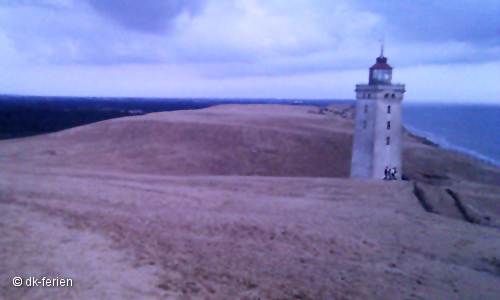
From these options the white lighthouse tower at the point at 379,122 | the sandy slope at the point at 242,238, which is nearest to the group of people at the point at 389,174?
the white lighthouse tower at the point at 379,122

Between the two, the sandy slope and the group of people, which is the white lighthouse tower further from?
the sandy slope

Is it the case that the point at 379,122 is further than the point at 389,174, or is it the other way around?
the point at 389,174

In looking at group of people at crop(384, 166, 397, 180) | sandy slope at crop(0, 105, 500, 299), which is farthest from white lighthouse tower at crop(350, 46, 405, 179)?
sandy slope at crop(0, 105, 500, 299)

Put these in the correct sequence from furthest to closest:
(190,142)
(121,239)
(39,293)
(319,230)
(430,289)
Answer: (190,142) → (319,230) → (121,239) → (430,289) → (39,293)

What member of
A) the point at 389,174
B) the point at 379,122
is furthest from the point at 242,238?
the point at 389,174

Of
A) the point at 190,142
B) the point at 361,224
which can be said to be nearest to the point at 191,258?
the point at 361,224

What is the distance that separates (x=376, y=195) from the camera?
1720 cm

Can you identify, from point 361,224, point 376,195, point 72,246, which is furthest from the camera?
point 376,195

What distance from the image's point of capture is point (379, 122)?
2484cm

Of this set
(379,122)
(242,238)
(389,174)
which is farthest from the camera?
(389,174)

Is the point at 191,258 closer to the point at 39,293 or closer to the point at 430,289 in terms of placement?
the point at 39,293

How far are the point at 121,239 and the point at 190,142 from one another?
24.5 metres

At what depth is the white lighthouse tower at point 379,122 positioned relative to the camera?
2453 cm

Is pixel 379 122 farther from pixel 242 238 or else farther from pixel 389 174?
pixel 242 238
